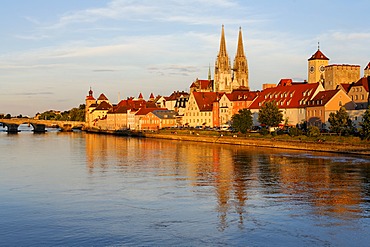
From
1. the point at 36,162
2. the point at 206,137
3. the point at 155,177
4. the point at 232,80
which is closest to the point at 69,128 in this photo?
the point at 232,80

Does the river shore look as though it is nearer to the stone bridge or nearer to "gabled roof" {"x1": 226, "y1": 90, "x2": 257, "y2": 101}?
"gabled roof" {"x1": 226, "y1": 90, "x2": 257, "y2": 101}

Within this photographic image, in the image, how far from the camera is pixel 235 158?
48.5 metres

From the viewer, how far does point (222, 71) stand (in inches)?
5148

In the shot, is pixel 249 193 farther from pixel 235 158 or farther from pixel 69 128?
pixel 69 128

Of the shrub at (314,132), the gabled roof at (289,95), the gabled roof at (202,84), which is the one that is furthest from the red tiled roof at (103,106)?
the shrub at (314,132)

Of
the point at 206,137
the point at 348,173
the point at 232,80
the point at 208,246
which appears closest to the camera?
the point at 208,246

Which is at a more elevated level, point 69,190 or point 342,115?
point 342,115

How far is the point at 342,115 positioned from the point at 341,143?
5145 millimetres

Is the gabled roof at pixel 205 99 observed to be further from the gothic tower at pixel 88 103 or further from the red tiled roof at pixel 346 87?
the gothic tower at pixel 88 103

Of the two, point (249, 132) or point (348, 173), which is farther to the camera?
point (249, 132)

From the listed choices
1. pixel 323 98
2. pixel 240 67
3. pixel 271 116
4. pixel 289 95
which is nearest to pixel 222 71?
pixel 240 67

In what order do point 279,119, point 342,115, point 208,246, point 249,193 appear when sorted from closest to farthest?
point 208,246
point 249,193
point 342,115
point 279,119

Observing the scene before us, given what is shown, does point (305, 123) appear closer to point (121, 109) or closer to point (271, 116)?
point (271, 116)

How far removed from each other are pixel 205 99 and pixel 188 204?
71577 mm
